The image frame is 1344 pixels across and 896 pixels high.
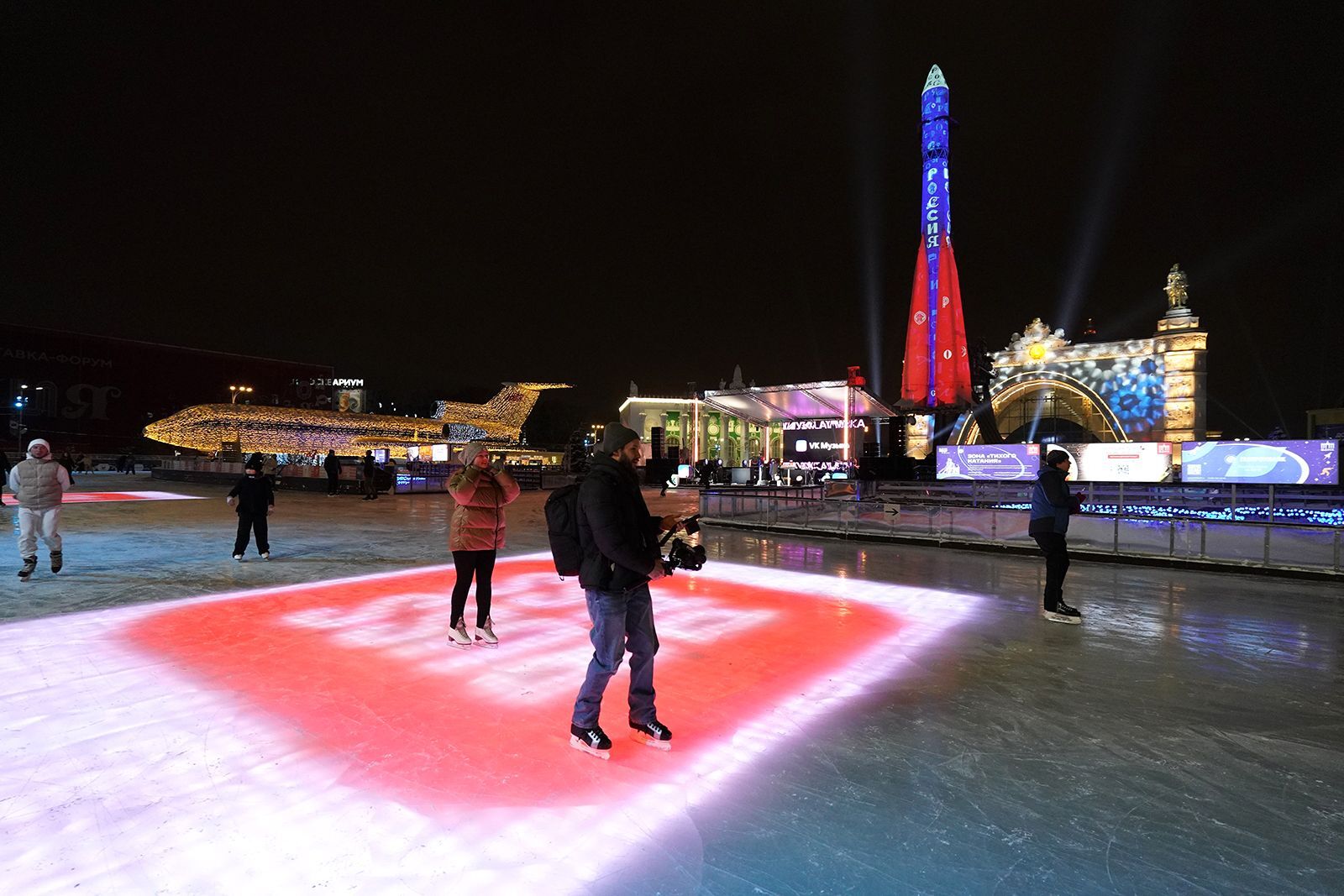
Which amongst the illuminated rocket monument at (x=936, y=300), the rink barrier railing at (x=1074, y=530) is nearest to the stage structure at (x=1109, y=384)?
the illuminated rocket monument at (x=936, y=300)

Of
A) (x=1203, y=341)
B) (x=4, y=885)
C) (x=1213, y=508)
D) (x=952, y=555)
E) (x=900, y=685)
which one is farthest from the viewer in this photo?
(x=1203, y=341)

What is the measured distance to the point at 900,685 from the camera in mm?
4258

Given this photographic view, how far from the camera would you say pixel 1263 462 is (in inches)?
566

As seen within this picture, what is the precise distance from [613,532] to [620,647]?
603 mm

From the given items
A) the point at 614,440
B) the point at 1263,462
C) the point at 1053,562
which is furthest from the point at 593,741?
the point at 1263,462

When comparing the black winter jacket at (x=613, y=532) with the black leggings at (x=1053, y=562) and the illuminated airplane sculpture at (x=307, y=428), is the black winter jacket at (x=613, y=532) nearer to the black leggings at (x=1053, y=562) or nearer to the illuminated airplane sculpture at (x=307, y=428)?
the black leggings at (x=1053, y=562)

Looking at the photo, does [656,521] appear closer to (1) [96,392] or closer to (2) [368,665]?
(2) [368,665]

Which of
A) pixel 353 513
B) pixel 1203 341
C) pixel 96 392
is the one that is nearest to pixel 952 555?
pixel 353 513

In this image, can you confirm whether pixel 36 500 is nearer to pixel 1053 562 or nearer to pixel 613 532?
pixel 613 532

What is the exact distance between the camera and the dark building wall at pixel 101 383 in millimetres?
46594

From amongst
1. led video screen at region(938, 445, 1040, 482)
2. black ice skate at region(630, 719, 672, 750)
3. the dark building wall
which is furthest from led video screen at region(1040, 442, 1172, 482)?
the dark building wall

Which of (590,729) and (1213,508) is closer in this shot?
(590,729)

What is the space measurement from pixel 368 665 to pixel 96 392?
6222 centimetres

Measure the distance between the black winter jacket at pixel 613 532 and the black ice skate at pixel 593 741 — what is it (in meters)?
0.71
